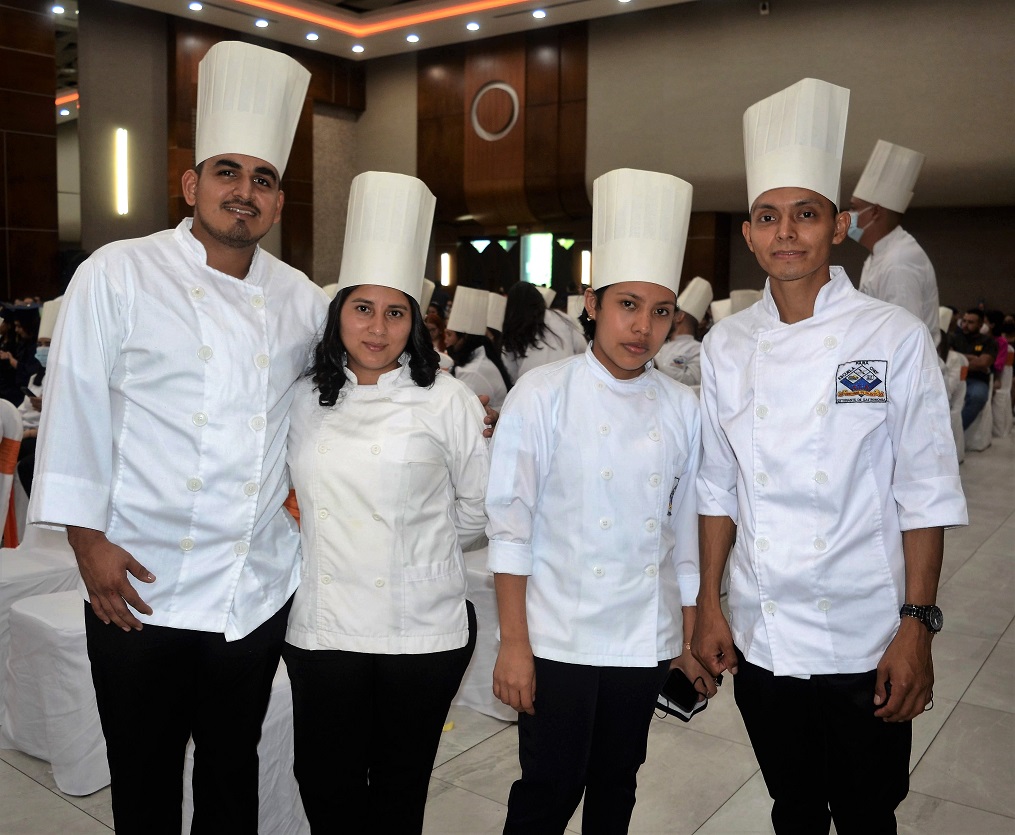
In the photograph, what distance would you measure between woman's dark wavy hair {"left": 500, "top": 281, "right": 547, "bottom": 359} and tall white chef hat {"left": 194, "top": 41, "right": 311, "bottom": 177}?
3.13 meters

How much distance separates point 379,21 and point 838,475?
11250mm

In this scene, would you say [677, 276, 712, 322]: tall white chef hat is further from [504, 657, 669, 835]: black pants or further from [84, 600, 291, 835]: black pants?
[84, 600, 291, 835]: black pants

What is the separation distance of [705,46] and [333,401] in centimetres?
989

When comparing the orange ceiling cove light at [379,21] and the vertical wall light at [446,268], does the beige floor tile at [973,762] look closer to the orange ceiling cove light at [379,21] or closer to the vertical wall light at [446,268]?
the orange ceiling cove light at [379,21]

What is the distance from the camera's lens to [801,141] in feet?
5.06

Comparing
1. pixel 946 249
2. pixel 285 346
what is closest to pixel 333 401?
pixel 285 346

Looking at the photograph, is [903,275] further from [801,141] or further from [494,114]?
[494,114]

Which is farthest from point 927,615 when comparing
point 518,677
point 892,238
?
point 892,238

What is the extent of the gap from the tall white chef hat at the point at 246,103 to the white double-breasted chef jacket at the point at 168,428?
21cm

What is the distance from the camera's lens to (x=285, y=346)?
1.67 metres

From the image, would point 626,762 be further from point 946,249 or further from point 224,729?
point 946,249

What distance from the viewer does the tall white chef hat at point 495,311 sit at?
546 centimetres

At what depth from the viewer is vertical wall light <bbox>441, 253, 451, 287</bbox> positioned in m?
13.5

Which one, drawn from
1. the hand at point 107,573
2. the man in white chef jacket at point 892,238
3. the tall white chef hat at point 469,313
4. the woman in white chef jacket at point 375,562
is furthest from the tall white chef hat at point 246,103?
the tall white chef hat at point 469,313
